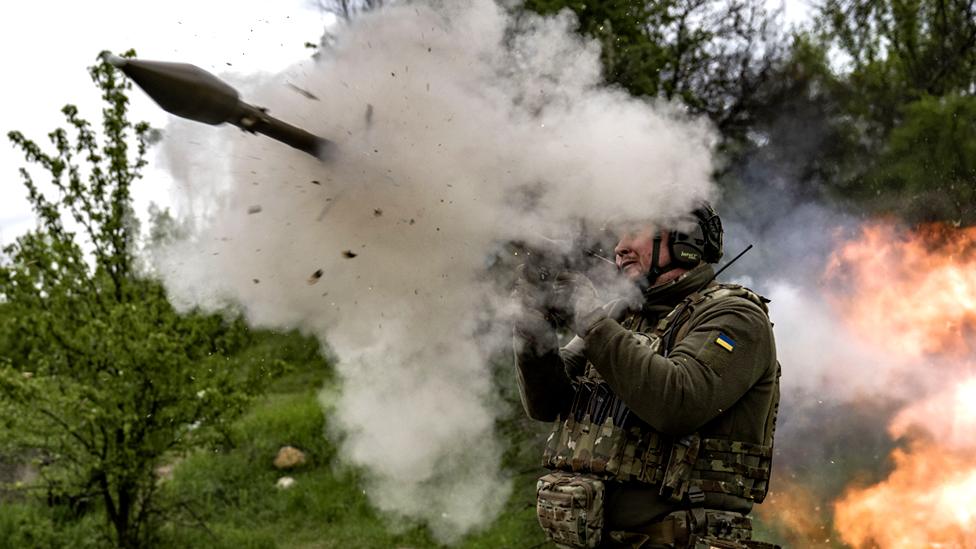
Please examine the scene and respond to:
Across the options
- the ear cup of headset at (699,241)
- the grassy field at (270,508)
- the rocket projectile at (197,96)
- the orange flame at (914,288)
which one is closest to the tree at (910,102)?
the orange flame at (914,288)

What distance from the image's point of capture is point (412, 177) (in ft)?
11.7

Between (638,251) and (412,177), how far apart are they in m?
0.90

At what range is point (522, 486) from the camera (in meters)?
8.75

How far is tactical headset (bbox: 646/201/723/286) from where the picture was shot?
138 inches

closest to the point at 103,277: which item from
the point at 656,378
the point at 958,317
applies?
the point at 656,378

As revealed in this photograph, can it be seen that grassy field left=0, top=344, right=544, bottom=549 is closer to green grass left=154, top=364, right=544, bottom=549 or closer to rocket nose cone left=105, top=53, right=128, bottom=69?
green grass left=154, top=364, right=544, bottom=549

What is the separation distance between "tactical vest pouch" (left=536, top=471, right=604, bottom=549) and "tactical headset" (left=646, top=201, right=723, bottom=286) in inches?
31.5

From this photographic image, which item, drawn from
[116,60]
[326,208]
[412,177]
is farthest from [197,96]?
[412,177]

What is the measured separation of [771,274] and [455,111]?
6.16 meters

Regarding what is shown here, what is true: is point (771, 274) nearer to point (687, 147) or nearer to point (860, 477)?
point (860, 477)

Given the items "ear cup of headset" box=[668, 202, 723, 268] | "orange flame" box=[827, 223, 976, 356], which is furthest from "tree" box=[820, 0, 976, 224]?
"ear cup of headset" box=[668, 202, 723, 268]

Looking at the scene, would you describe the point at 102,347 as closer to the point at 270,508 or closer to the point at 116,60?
the point at 270,508

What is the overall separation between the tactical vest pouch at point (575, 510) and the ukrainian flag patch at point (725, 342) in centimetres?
64

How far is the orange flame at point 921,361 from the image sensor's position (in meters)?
7.06
